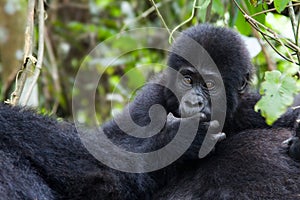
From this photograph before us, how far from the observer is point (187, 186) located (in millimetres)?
3070

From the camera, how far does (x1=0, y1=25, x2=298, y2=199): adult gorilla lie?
291 cm

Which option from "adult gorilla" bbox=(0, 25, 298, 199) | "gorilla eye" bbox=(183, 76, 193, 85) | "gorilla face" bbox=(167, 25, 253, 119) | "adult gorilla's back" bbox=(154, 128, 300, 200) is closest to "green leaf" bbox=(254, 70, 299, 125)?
"adult gorilla's back" bbox=(154, 128, 300, 200)

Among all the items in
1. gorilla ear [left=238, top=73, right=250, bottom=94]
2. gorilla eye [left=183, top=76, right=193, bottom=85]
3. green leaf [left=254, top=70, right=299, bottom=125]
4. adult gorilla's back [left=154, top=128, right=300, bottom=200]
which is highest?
gorilla eye [left=183, top=76, right=193, bottom=85]

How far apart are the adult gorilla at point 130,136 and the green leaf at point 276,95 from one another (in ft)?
2.84

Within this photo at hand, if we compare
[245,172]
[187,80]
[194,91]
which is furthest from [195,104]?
[245,172]

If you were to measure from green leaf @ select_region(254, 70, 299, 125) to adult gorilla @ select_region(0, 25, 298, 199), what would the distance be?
2.84ft

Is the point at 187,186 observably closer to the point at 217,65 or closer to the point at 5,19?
the point at 217,65

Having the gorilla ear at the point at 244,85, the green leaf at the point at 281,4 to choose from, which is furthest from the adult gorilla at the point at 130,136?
the green leaf at the point at 281,4

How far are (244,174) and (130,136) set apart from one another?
791 mm

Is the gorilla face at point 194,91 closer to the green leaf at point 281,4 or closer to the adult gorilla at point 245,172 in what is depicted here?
the adult gorilla at point 245,172

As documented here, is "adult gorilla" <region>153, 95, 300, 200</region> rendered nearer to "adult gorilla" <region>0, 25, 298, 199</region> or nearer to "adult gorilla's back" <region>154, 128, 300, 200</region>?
"adult gorilla's back" <region>154, 128, 300, 200</region>

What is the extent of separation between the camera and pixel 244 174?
2.98 m

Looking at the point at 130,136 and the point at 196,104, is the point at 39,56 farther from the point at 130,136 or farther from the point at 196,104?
the point at 196,104

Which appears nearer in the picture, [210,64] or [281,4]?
[281,4]
